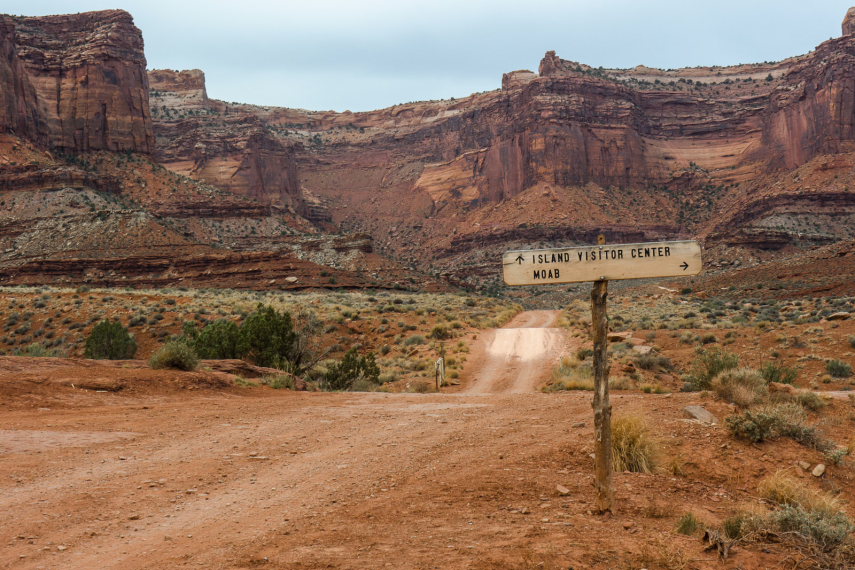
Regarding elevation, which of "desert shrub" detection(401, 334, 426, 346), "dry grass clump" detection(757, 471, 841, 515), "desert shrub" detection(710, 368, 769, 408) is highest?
"desert shrub" detection(710, 368, 769, 408)

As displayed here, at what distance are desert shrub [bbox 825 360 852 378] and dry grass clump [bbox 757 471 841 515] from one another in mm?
15768

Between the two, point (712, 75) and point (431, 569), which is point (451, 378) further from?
point (712, 75)

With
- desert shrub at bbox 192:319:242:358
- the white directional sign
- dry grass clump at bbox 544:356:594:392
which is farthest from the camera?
desert shrub at bbox 192:319:242:358

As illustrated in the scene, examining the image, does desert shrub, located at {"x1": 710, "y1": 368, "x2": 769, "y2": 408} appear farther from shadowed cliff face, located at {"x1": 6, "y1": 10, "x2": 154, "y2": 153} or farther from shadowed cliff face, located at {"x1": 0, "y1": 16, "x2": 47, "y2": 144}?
shadowed cliff face, located at {"x1": 6, "y1": 10, "x2": 154, "y2": 153}

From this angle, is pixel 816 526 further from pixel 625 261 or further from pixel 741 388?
pixel 741 388

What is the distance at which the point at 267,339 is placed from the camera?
73.2 feet

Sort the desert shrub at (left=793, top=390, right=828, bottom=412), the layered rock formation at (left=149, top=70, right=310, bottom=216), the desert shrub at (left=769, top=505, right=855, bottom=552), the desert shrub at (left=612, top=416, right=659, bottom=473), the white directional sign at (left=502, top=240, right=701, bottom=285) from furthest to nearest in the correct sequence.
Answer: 1. the layered rock formation at (left=149, top=70, right=310, bottom=216)
2. the desert shrub at (left=793, top=390, right=828, bottom=412)
3. the desert shrub at (left=612, top=416, right=659, bottom=473)
4. the white directional sign at (left=502, top=240, right=701, bottom=285)
5. the desert shrub at (left=769, top=505, right=855, bottom=552)

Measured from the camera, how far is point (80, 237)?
69375 mm

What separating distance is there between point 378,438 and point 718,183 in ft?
405

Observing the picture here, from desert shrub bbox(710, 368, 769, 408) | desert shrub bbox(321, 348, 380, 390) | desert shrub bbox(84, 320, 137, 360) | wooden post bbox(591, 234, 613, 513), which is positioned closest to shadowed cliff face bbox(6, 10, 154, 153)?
desert shrub bbox(84, 320, 137, 360)

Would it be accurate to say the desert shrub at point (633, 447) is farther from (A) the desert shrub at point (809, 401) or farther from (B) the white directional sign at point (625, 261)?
(A) the desert shrub at point (809, 401)

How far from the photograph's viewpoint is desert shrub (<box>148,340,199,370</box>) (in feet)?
56.3

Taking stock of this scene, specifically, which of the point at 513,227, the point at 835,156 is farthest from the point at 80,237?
the point at 835,156

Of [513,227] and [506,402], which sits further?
[513,227]
